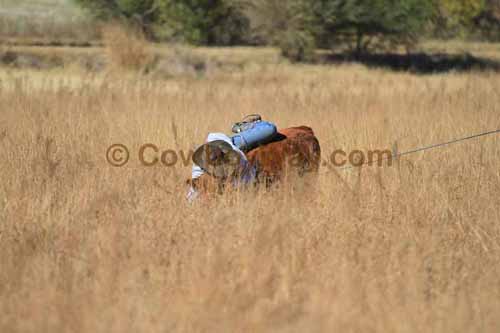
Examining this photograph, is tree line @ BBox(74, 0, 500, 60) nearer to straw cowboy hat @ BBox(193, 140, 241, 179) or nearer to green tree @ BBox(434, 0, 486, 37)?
green tree @ BBox(434, 0, 486, 37)

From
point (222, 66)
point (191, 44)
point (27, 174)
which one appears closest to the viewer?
point (27, 174)

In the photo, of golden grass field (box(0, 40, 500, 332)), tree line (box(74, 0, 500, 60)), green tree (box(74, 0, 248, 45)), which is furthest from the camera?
green tree (box(74, 0, 248, 45))

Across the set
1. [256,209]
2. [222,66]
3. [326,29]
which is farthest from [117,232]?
[326,29]

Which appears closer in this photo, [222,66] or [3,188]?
[3,188]

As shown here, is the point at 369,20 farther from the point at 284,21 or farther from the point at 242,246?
the point at 242,246

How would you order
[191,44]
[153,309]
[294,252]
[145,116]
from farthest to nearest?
1. [191,44]
2. [145,116]
3. [294,252]
4. [153,309]

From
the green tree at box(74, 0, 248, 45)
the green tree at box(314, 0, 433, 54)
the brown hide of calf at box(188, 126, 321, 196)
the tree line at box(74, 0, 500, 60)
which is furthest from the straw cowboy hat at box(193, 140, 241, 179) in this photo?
the green tree at box(74, 0, 248, 45)

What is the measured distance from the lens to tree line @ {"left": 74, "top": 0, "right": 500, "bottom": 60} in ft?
90.0

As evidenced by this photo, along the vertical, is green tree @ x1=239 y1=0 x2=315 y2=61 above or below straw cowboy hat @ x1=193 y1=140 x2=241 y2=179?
above

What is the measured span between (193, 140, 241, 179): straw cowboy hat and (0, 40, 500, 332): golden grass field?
0.80 feet

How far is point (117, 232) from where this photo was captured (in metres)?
3.86

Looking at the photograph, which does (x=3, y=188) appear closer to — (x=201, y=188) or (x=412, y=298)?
(x=201, y=188)

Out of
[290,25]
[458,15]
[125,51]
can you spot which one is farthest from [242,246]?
[458,15]

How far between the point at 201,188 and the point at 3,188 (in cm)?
132
